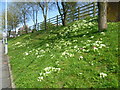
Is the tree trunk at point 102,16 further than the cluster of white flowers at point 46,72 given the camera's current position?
Yes

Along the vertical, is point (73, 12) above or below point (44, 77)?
above

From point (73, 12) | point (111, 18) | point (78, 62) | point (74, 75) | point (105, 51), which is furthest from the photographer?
point (73, 12)

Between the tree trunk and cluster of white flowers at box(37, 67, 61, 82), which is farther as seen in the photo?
the tree trunk

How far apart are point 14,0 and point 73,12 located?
23.8 metres

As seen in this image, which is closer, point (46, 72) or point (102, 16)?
point (46, 72)

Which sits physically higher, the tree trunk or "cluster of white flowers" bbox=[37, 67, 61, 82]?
the tree trunk

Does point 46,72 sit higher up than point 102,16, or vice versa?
point 102,16

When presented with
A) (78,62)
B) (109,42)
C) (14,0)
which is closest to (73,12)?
(109,42)

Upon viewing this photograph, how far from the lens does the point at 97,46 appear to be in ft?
24.8

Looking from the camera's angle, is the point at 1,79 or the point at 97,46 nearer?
the point at 1,79

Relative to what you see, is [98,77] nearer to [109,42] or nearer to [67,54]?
[67,54]

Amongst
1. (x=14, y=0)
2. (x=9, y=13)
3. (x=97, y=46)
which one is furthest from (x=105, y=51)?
(x=9, y=13)

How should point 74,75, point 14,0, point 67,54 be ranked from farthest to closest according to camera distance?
point 14,0
point 67,54
point 74,75

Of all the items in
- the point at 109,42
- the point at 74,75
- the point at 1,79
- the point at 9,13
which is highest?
the point at 9,13
